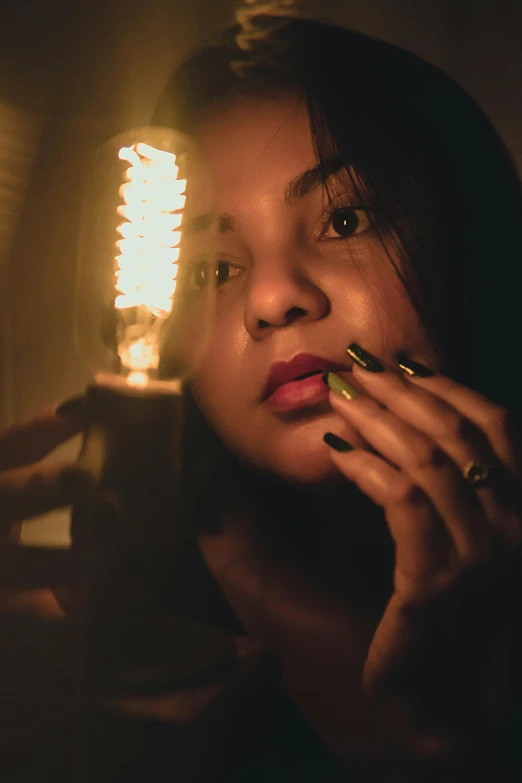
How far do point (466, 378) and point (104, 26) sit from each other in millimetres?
443

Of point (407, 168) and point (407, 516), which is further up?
point (407, 168)

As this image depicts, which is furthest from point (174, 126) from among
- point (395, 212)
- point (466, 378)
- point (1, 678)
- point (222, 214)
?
point (1, 678)

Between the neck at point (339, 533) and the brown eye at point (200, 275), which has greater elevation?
the brown eye at point (200, 275)

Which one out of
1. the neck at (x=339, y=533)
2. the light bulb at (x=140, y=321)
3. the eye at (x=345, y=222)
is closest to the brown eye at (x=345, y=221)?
the eye at (x=345, y=222)

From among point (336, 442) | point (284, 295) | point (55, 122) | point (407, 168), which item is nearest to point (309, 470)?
point (336, 442)

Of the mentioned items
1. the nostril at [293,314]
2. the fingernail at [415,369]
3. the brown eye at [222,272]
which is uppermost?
the brown eye at [222,272]

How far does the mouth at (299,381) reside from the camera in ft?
1.64

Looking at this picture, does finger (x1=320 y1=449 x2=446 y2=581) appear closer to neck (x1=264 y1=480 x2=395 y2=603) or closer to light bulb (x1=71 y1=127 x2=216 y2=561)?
neck (x1=264 y1=480 x2=395 y2=603)

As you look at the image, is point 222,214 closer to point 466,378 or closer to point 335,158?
point 335,158

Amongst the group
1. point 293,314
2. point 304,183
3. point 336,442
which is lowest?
point 336,442

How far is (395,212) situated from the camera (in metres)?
0.52

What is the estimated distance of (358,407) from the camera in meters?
0.48

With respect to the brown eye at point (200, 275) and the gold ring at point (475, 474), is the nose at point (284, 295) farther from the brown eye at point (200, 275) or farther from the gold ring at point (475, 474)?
the gold ring at point (475, 474)

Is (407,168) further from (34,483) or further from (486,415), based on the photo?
(34,483)
